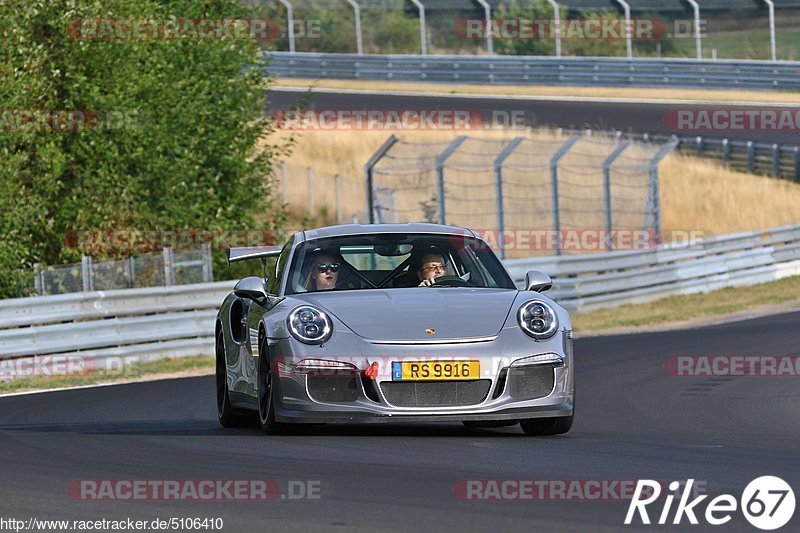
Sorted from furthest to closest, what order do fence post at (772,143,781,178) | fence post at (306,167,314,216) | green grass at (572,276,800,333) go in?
Result: fence post at (772,143,781,178) < fence post at (306,167,314,216) < green grass at (572,276,800,333)

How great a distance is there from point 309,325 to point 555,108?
33263 mm

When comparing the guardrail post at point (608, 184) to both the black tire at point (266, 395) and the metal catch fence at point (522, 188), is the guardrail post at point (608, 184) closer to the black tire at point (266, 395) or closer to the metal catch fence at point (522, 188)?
the metal catch fence at point (522, 188)

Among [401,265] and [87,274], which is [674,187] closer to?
[87,274]

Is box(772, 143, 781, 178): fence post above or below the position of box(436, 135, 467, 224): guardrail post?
below

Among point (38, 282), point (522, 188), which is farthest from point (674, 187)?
point (38, 282)

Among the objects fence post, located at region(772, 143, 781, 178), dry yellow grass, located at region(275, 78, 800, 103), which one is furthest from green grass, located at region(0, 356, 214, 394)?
dry yellow grass, located at region(275, 78, 800, 103)

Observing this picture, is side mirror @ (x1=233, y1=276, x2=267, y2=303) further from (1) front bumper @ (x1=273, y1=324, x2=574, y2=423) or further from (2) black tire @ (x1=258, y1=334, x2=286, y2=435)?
(1) front bumper @ (x1=273, y1=324, x2=574, y2=423)

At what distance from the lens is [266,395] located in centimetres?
936

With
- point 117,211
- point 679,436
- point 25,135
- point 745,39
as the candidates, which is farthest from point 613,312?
point 745,39

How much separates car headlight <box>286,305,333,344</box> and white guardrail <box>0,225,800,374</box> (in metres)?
8.42

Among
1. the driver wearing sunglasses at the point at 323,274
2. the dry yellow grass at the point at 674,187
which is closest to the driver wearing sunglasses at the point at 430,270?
the driver wearing sunglasses at the point at 323,274

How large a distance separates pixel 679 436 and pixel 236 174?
648 inches

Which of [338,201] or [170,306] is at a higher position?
[170,306]

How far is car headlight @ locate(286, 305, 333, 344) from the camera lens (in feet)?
29.2
